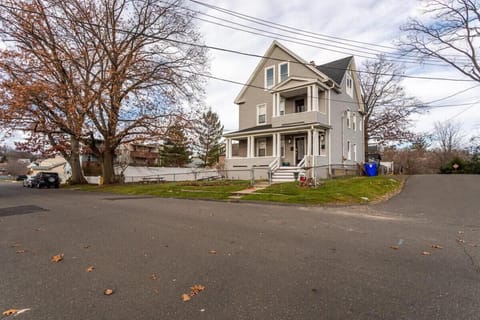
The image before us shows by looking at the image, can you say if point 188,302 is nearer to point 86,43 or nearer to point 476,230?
point 476,230

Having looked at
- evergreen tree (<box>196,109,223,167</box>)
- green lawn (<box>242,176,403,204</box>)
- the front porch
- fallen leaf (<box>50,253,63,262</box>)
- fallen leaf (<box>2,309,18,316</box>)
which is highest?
evergreen tree (<box>196,109,223,167</box>)

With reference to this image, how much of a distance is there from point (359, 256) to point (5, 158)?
119990mm

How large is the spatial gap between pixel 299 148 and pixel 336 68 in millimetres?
8527

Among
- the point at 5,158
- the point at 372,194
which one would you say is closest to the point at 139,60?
the point at 372,194

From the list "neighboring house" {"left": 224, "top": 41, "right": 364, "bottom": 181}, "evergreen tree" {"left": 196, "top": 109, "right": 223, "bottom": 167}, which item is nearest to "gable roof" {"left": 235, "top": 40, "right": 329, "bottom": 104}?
"neighboring house" {"left": 224, "top": 41, "right": 364, "bottom": 181}

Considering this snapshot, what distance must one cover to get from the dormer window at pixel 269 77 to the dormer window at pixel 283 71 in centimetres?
67

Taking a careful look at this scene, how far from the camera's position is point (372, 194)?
11953mm

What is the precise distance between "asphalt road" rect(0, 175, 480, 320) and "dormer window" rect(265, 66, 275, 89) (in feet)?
56.1

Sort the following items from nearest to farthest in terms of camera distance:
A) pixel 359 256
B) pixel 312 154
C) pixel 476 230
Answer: pixel 359 256
pixel 476 230
pixel 312 154

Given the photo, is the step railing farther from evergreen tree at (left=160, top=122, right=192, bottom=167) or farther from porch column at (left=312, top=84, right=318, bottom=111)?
evergreen tree at (left=160, top=122, right=192, bottom=167)

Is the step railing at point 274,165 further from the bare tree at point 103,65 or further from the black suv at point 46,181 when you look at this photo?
the black suv at point 46,181

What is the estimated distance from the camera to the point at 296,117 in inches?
770

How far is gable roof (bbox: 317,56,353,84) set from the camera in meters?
22.0

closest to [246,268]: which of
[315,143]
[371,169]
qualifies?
[315,143]
